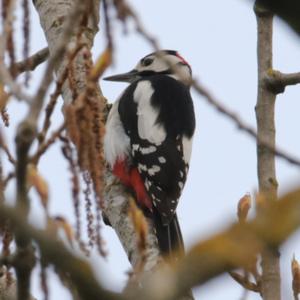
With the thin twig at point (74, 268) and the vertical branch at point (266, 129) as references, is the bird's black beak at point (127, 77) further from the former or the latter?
the thin twig at point (74, 268)

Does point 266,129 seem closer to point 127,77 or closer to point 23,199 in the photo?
point 23,199

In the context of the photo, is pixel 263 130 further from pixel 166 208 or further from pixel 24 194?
pixel 24 194

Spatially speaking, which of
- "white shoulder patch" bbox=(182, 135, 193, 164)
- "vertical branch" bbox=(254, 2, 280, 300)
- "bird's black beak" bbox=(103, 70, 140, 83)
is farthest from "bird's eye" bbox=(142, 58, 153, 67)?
"vertical branch" bbox=(254, 2, 280, 300)

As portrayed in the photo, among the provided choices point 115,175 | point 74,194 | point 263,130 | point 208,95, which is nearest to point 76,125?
point 74,194

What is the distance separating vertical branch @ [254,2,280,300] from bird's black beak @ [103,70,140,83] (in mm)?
2436

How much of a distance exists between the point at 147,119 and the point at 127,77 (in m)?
0.95

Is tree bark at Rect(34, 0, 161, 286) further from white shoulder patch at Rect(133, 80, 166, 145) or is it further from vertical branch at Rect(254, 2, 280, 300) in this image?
white shoulder patch at Rect(133, 80, 166, 145)

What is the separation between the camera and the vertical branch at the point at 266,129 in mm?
1905

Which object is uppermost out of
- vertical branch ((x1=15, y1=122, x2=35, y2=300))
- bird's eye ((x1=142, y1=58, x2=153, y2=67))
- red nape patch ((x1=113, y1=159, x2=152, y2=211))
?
vertical branch ((x1=15, y1=122, x2=35, y2=300))

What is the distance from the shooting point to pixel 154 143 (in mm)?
4035

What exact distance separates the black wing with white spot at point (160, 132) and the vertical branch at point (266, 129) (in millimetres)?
1158

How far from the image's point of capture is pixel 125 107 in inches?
164

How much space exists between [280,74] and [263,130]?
0.29 meters

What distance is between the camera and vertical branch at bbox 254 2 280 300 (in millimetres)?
1905
